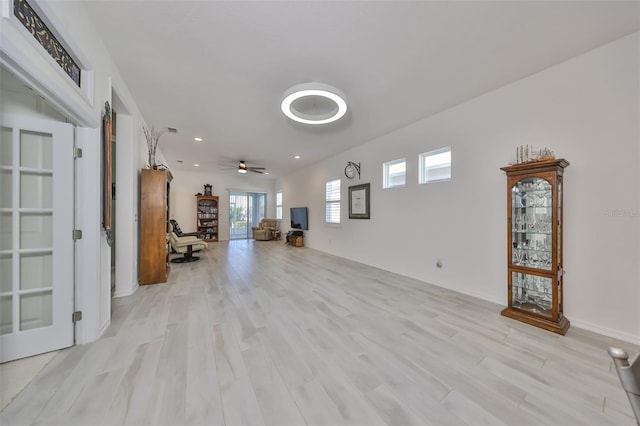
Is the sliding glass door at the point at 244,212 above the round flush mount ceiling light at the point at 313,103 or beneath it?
beneath

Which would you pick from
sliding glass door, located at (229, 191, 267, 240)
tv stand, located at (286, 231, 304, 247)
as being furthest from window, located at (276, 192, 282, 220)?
tv stand, located at (286, 231, 304, 247)

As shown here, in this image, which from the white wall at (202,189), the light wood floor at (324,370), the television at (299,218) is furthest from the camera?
the white wall at (202,189)

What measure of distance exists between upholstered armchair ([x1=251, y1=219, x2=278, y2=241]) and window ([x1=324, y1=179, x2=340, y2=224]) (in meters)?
3.43

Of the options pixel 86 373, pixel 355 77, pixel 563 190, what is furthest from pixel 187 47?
pixel 563 190

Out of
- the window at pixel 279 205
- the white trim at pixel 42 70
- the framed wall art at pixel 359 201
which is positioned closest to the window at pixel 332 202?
the framed wall art at pixel 359 201

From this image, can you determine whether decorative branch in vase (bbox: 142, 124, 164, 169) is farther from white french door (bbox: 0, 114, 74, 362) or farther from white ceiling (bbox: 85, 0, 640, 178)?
white french door (bbox: 0, 114, 74, 362)

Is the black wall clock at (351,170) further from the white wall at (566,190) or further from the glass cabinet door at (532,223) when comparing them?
the glass cabinet door at (532,223)

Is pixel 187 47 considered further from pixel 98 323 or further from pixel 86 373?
pixel 86 373

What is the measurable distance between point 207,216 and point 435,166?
8.39m

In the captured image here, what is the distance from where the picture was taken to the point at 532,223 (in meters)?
2.55

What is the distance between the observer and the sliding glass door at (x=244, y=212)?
972 centimetres

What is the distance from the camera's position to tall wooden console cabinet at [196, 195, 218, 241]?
8906 mm

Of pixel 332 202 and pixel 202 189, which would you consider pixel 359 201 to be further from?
pixel 202 189

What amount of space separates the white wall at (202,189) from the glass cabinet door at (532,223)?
8.50 m
